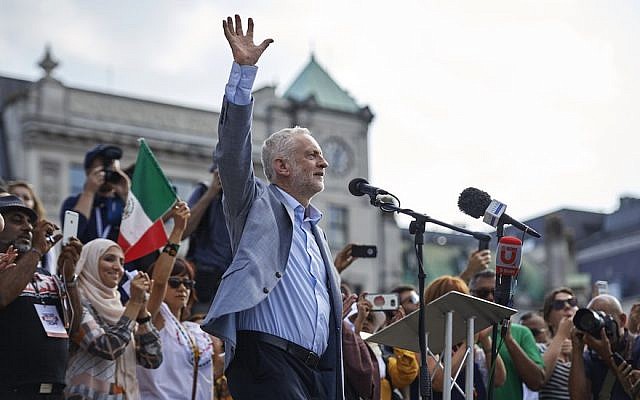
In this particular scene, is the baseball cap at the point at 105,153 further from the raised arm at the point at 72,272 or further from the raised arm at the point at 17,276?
the raised arm at the point at 17,276

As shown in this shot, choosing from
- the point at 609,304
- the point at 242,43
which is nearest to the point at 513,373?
the point at 609,304

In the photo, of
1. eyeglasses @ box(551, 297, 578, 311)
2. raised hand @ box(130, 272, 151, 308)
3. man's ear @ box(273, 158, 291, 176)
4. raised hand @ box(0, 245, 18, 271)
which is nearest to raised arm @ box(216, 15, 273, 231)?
man's ear @ box(273, 158, 291, 176)

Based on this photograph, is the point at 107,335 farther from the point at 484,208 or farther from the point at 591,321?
the point at 591,321

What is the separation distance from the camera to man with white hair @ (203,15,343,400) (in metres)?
6.30

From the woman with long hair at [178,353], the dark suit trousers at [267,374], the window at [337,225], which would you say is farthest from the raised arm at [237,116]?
the window at [337,225]

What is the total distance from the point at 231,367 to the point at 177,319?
2.70m

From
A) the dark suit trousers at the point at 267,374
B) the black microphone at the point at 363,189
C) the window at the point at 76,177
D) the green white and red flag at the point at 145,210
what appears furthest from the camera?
the window at the point at 76,177

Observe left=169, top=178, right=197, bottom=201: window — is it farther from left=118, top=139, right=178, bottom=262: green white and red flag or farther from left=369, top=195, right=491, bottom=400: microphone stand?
left=369, top=195, right=491, bottom=400: microphone stand

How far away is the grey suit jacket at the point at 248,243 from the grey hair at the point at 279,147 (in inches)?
6.6

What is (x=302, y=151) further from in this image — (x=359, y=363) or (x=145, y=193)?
(x=145, y=193)

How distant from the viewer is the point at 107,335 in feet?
25.8

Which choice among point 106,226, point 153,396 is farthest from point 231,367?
point 106,226

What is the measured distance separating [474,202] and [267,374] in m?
1.88

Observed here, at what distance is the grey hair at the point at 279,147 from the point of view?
6.77 m
